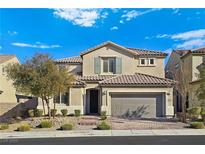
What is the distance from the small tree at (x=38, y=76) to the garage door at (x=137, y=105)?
6.89 m

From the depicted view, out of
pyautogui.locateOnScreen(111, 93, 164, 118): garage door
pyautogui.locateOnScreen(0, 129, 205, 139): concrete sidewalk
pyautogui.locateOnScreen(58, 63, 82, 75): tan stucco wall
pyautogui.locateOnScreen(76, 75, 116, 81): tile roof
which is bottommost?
pyautogui.locateOnScreen(0, 129, 205, 139): concrete sidewalk

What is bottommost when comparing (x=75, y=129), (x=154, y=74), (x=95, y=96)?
(x=75, y=129)

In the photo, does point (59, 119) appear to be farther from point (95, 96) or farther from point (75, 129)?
point (95, 96)

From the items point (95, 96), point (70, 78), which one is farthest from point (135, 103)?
point (70, 78)

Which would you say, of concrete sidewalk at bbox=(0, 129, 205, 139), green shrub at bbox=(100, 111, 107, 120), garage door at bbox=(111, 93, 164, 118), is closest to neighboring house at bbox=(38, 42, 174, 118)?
garage door at bbox=(111, 93, 164, 118)

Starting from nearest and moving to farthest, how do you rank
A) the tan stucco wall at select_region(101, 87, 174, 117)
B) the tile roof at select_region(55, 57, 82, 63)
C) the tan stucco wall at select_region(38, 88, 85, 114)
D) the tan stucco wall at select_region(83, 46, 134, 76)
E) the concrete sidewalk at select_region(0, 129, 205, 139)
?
the concrete sidewalk at select_region(0, 129, 205, 139)
the tan stucco wall at select_region(101, 87, 174, 117)
the tan stucco wall at select_region(38, 88, 85, 114)
the tan stucco wall at select_region(83, 46, 134, 76)
the tile roof at select_region(55, 57, 82, 63)

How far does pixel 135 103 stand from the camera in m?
30.2

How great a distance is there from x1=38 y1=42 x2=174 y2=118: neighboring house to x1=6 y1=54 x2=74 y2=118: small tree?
18.4 ft

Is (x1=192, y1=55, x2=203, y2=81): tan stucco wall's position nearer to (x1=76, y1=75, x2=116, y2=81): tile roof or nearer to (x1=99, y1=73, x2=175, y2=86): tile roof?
(x1=99, y1=73, x2=175, y2=86): tile roof

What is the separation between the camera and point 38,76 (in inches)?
963

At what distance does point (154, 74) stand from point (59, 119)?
12836 millimetres

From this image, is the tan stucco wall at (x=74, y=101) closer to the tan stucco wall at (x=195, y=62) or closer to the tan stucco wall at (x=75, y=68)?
the tan stucco wall at (x=75, y=68)

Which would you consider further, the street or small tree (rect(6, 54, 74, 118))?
small tree (rect(6, 54, 74, 118))

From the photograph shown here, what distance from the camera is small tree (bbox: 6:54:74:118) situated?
2441 centimetres
